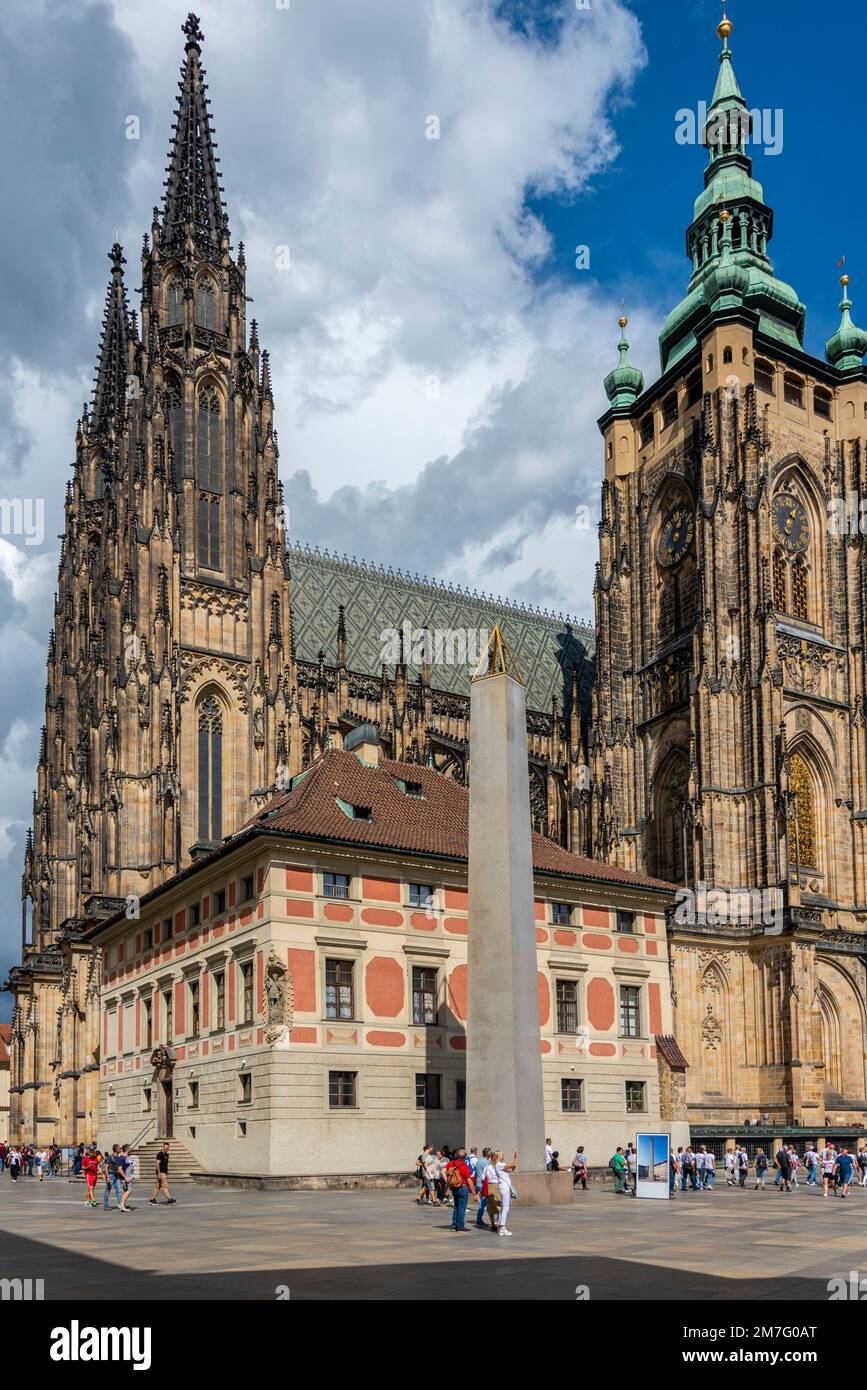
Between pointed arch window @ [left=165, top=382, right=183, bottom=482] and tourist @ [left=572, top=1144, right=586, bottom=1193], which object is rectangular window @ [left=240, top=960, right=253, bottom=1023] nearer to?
tourist @ [left=572, top=1144, right=586, bottom=1193]

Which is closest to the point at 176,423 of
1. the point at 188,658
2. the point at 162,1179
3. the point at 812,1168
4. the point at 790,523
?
the point at 188,658

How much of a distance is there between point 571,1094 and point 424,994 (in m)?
5.96

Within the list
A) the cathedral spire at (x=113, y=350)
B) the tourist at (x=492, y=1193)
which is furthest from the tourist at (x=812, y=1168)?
the cathedral spire at (x=113, y=350)

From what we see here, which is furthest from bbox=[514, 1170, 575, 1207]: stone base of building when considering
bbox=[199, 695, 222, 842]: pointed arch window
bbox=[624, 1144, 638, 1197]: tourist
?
bbox=[199, 695, 222, 842]: pointed arch window

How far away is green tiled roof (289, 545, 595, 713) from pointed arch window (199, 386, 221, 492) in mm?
10507

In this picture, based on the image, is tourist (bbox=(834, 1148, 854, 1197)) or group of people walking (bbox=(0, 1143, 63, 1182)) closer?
tourist (bbox=(834, 1148, 854, 1197))

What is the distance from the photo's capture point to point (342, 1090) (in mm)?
36750

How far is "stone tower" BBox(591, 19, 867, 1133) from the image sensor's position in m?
63.8

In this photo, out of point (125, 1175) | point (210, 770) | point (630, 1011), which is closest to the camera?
point (125, 1175)

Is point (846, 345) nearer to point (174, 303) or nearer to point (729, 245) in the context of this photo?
point (729, 245)

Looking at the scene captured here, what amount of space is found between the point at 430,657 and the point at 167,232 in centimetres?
2663

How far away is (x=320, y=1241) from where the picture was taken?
2080 cm

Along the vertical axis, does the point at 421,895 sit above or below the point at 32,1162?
above
